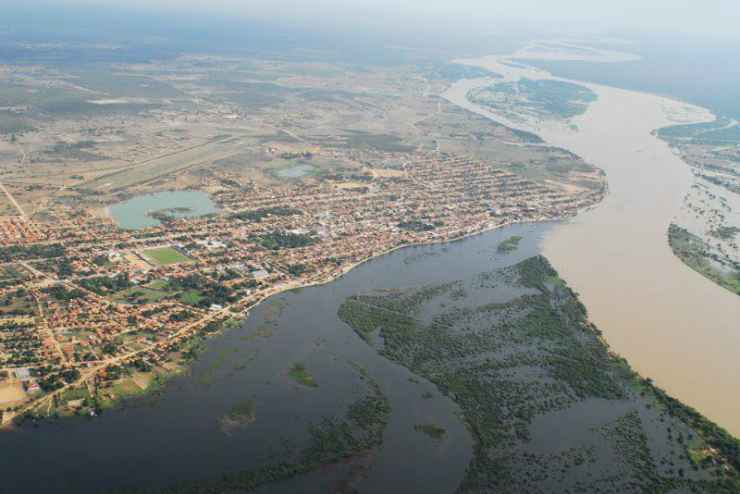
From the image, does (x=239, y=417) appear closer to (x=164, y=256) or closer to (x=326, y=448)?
(x=326, y=448)

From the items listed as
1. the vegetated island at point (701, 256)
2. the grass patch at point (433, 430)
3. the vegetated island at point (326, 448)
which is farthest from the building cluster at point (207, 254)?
the grass patch at point (433, 430)

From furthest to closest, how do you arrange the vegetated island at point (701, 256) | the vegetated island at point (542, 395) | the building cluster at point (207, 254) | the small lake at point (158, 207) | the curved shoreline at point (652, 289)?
the small lake at point (158, 207)
the vegetated island at point (701, 256)
the curved shoreline at point (652, 289)
the building cluster at point (207, 254)
the vegetated island at point (542, 395)

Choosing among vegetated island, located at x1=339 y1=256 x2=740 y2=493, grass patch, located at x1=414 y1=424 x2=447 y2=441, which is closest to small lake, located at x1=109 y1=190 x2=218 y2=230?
vegetated island, located at x1=339 y1=256 x2=740 y2=493

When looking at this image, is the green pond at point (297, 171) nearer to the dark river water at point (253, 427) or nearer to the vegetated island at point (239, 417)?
the dark river water at point (253, 427)

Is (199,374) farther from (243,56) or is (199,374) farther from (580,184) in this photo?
(243,56)

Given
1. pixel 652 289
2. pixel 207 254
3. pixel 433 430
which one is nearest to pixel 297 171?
pixel 207 254

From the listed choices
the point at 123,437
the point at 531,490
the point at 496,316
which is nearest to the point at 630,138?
A: the point at 496,316
